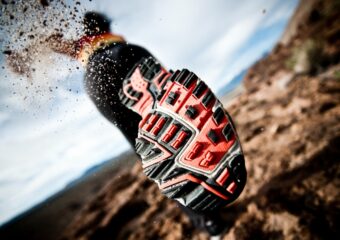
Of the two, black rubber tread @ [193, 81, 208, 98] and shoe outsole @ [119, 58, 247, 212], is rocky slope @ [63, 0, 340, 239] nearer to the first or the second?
shoe outsole @ [119, 58, 247, 212]

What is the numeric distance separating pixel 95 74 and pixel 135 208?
8.40ft

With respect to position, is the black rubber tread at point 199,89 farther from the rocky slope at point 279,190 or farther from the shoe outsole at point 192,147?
the rocky slope at point 279,190

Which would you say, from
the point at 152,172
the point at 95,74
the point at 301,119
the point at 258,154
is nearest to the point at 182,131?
the point at 152,172

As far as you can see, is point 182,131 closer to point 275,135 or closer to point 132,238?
point 132,238

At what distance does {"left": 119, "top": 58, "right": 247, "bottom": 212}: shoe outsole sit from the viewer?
1.23 metres

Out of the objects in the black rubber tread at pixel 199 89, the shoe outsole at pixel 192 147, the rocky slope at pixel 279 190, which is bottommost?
the rocky slope at pixel 279 190

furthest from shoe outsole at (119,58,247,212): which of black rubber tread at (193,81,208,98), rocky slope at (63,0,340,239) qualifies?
rocky slope at (63,0,340,239)

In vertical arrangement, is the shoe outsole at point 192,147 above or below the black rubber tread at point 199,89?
below

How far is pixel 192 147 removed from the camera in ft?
4.06

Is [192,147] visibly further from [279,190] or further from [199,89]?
[279,190]

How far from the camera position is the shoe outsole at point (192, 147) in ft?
4.03

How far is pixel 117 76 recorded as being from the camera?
6.23ft

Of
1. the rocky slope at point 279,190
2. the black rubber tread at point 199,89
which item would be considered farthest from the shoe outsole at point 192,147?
the rocky slope at point 279,190

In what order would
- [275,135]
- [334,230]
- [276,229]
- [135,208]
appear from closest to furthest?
1. [334,230]
2. [276,229]
3. [275,135]
4. [135,208]
